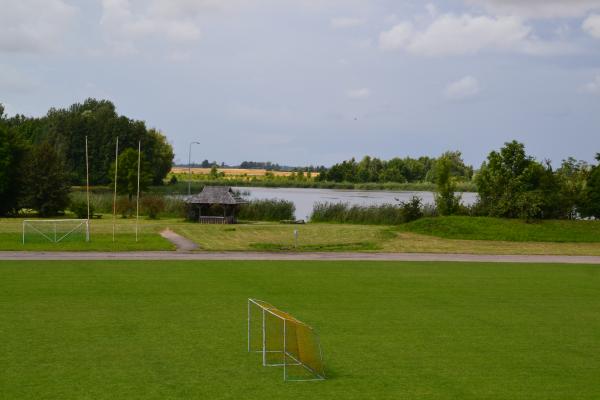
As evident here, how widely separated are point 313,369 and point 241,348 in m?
2.40

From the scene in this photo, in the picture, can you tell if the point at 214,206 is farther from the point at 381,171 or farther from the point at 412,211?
the point at 381,171

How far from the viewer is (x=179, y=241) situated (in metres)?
39.8

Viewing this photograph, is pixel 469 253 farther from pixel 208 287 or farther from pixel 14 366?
pixel 14 366

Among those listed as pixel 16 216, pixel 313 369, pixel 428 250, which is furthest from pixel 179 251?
pixel 16 216

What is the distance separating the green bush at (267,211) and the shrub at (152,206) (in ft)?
20.8

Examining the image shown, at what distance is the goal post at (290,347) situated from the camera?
13.4 meters

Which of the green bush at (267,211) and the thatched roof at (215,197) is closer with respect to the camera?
the thatched roof at (215,197)

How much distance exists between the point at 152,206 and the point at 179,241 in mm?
19551

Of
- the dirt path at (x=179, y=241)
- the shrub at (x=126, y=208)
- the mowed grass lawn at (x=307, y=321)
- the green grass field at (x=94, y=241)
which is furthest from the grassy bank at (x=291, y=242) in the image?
the shrub at (x=126, y=208)

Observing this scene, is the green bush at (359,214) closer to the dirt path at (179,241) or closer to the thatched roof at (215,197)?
the thatched roof at (215,197)

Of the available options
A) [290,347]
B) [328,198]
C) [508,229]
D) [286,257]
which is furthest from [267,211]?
[290,347]

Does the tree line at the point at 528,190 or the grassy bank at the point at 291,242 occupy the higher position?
the tree line at the point at 528,190

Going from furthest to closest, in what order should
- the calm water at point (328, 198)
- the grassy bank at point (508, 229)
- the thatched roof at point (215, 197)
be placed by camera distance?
the calm water at point (328, 198), the thatched roof at point (215, 197), the grassy bank at point (508, 229)

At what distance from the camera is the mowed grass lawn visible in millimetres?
12602
